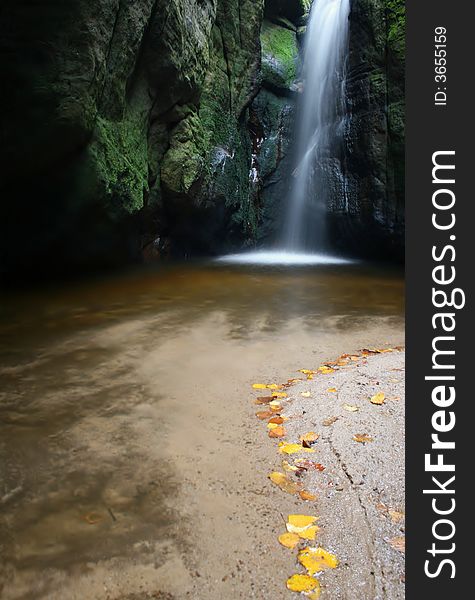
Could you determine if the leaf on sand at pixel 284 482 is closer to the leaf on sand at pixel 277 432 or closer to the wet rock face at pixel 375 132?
the leaf on sand at pixel 277 432

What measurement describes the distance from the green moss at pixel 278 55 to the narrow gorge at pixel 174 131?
0.20ft

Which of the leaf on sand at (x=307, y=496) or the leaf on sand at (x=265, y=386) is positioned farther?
the leaf on sand at (x=265, y=386)

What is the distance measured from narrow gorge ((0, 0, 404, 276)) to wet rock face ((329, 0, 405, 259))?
0.14 feet

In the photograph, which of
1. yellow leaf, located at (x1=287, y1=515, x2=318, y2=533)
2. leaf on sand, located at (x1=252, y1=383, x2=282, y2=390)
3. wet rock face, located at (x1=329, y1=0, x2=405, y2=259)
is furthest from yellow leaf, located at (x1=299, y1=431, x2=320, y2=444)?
wet rock face, located at (x1=329, y1=0, x2=405, y2=259)

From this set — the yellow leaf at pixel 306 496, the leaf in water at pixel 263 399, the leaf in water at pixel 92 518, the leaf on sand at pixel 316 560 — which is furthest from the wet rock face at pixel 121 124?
the leaf on sand at pixel 316 560

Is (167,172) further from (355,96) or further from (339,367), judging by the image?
(339,367)

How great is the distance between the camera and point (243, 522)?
1.81m

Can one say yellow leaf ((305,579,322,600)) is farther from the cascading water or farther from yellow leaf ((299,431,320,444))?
the cascading water

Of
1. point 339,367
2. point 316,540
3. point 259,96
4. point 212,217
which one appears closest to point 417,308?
point 316,540

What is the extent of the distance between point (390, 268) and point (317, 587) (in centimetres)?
1162

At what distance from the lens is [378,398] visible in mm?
2729

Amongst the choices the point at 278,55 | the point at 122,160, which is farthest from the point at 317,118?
the point at 122,160

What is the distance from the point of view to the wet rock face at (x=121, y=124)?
21.8 ft

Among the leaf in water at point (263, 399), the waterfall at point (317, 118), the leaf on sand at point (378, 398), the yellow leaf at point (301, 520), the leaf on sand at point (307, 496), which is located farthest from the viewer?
the waterfall at point (317, 118)
